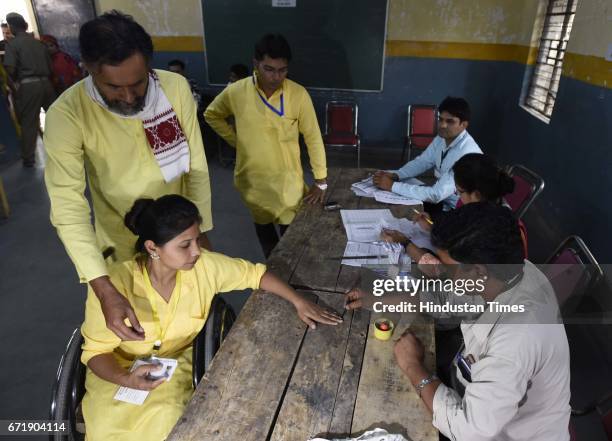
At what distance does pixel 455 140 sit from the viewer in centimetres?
229

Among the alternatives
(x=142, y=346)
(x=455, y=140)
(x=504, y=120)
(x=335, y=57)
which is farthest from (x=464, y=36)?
(x=142, y=346)

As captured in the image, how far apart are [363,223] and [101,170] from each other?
3.75ft

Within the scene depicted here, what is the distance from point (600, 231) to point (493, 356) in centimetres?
209

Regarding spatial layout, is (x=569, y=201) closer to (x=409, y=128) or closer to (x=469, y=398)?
(x=409, y=128)

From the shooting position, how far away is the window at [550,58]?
3529 millimetres

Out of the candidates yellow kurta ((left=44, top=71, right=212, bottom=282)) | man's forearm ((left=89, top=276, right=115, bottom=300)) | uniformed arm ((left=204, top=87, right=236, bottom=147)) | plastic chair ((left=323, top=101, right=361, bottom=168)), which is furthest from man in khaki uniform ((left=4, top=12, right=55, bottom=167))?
man's forearm ((left=89, top=276, right=115, bottom=300))

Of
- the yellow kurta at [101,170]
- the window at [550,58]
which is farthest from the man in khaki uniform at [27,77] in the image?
the window at [550,58]

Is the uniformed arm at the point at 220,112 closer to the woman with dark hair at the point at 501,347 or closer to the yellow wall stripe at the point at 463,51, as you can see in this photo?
the woman with dark hair at the point at 501,347

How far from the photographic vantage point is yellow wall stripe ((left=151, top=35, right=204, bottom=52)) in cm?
532

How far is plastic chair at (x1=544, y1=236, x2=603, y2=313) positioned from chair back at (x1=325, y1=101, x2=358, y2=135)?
330 cm

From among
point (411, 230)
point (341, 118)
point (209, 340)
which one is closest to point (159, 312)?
point (209, 340)

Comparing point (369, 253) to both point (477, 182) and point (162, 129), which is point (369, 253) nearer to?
point (477, 182)

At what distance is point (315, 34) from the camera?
4.91 meters

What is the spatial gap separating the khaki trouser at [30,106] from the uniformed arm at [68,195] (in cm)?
442
